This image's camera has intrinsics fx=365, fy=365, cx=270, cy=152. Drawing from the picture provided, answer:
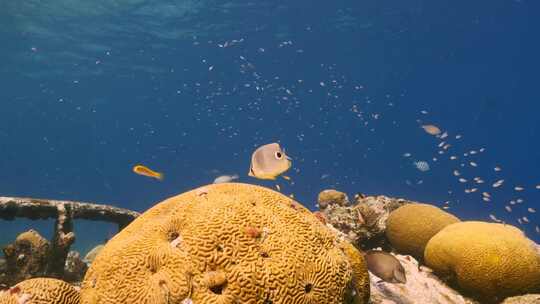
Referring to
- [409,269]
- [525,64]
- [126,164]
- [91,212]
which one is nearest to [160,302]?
[91,212]

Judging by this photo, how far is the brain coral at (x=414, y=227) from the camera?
6.40 metres

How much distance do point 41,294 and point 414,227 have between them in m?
5.62

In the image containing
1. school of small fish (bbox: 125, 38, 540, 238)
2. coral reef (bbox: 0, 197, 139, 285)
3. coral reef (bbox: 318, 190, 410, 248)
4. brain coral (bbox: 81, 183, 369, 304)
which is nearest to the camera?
brain coral (bbox: 81, 183, 369, 304)

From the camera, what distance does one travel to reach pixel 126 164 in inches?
4067

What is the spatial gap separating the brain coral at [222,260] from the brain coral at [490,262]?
2.78 m

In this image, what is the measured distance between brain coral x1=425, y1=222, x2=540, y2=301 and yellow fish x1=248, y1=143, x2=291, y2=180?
290 centimetres

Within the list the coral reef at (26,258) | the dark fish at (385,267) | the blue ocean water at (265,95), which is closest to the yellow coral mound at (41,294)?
the coral reef at (26,258)

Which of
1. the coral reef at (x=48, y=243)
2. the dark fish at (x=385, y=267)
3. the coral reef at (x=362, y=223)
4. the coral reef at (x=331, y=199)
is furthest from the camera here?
the coral reef at (x=331, y=199)

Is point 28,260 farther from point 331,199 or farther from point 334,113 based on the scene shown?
point 334,113

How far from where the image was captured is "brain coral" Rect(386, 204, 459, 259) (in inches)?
252

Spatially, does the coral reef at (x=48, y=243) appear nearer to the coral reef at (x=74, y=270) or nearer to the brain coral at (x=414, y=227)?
the coral reef at (x=74, y=270)

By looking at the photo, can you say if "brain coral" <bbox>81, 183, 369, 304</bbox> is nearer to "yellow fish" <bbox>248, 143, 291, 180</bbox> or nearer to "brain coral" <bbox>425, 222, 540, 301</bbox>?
"yellow fish" <bbox>248, 143, 291, 180</bbox>

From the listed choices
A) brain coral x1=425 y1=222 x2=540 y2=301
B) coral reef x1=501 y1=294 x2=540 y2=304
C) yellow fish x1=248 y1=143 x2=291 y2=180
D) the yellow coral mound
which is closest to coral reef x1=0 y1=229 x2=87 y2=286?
the yellow coral mound

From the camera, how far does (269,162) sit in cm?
442
